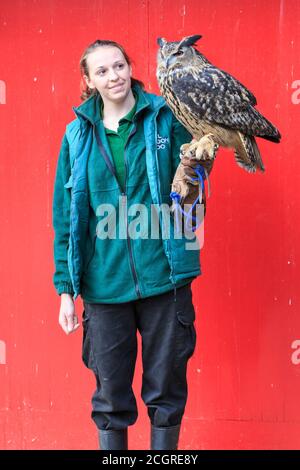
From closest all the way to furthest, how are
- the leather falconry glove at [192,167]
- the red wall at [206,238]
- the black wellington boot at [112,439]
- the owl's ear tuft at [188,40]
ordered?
the leather falconry glove at [192,167]
the owl's ear tuft at [188,40]
the black wellington boot at [112,439]
the red wall at [206,238]

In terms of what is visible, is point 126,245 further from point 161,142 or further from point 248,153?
point 248,153

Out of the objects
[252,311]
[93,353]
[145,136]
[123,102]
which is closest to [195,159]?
[145,136]

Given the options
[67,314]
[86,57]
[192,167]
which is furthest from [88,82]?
[67,314]

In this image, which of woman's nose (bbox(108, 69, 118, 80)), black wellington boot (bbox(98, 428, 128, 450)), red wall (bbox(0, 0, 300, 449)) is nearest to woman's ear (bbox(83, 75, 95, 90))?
woman's nose (bbox(108, 69, 118, 80))

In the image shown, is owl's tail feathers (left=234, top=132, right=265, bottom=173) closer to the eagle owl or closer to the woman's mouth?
the eagle owl

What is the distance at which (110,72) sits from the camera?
1871mm

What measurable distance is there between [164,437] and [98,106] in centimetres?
105

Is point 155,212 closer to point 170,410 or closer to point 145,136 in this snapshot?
point 145,136

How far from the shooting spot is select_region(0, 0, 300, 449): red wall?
7.66ft

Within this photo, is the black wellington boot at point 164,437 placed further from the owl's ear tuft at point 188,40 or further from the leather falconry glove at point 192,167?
the owl's ear tuft at point 188,40

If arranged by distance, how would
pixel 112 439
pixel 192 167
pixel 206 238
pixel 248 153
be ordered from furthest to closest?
pixel 206 238
pixel 112 439
pixel 248 153
pixel 192 167

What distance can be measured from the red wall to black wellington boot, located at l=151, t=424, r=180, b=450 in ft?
1.79

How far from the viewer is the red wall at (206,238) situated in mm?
2336

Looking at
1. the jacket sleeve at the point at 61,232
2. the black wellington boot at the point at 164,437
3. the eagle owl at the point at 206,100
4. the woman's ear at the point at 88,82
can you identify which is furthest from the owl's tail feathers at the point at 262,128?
the black wellington boot at the point at 164,437
